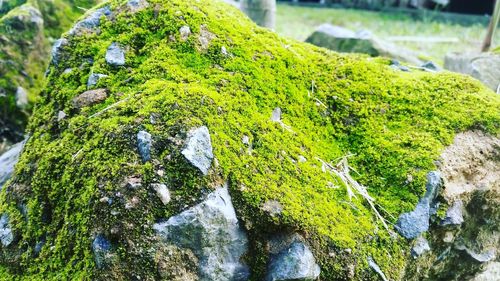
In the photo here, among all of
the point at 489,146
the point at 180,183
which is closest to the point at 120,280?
the point at 180,183

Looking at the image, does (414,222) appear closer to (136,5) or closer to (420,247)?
(420,247)

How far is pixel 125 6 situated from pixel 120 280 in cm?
160

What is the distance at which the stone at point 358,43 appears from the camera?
6285 mm

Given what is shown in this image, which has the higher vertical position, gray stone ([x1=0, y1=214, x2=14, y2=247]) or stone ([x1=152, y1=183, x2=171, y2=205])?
stone ([x1=152, y1=183, x2=171, y2=205])

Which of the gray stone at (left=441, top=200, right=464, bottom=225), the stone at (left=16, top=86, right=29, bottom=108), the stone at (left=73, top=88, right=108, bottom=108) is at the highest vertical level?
the stone at (left=73, top=88, right=108, bottom=108)

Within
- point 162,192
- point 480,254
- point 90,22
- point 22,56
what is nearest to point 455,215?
point 480,254

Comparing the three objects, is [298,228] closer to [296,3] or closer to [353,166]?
[353,166]

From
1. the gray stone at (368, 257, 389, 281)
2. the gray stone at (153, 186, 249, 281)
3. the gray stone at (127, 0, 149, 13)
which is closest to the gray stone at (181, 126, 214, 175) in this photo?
the gray stone at (153, 186, 249, 281)

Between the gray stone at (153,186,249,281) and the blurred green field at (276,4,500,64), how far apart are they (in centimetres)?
709

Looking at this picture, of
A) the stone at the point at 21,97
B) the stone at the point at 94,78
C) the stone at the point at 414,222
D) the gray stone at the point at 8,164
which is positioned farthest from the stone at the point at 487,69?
the stone at the point at 21,97

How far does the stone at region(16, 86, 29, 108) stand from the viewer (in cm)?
454

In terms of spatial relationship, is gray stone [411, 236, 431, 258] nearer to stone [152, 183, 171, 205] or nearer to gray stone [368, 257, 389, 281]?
gray stone [368, 257, 389, 281]

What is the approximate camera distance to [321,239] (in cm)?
219

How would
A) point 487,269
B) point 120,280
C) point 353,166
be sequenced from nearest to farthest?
1. point 120,280
2. point 353,166
3. point 487,269
